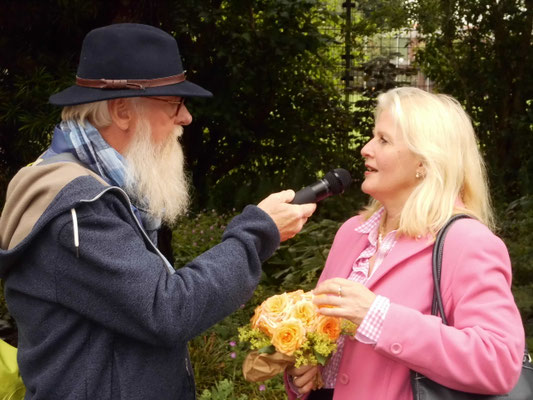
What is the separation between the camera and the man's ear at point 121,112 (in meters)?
2.08

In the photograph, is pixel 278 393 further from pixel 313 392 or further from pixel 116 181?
pixel 116 181

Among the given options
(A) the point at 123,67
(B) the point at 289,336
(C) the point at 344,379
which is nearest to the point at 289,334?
(B) the point at 289,336

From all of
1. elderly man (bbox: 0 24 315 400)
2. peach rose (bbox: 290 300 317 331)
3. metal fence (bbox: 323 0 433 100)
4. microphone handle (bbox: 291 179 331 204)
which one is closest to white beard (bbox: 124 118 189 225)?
elderly man (bbox: 0 24 315 400)

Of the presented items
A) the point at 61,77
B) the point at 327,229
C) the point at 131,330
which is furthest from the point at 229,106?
the point at 131,330

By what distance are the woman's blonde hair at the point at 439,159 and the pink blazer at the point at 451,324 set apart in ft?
0.31

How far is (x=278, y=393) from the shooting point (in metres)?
4.25

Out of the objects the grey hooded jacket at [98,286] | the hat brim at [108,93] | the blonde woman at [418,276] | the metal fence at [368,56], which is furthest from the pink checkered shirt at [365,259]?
the metal fence at [368,56]

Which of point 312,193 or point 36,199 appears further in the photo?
point 312,193

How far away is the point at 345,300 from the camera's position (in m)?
2.04

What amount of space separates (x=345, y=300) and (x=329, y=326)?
108mm

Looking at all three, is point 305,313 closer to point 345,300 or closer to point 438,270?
point 345,300

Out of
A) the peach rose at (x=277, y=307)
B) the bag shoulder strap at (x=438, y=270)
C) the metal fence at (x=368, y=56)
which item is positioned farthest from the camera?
the metal fence at (x=368, y=56)

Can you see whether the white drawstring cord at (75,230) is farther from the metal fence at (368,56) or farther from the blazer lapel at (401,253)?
the metal fence at (368,56)

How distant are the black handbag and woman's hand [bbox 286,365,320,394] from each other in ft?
1.33
